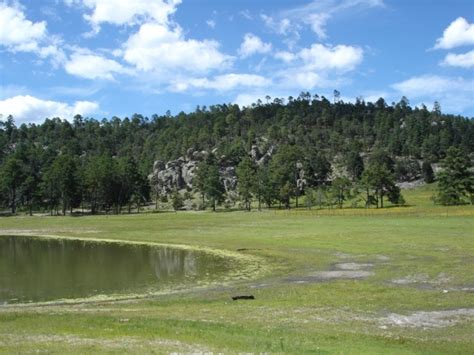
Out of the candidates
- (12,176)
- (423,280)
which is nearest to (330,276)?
(423,280)

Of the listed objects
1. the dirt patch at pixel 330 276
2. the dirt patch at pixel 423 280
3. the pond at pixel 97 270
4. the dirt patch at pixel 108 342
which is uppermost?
the dirt patch at pixel 108 342

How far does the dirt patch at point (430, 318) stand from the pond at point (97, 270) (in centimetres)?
1678


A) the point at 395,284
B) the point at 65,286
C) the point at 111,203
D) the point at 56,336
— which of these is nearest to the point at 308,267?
the point at 395,284

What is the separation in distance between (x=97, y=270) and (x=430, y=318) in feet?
95.6

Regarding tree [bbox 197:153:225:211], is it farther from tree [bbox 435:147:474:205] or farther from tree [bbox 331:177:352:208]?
tree [bbox 435:147:474:205]

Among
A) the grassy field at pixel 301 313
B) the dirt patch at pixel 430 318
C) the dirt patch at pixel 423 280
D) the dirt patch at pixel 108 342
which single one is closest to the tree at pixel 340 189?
the grassy field at pixel 301 313

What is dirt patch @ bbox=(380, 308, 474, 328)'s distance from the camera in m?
22.1

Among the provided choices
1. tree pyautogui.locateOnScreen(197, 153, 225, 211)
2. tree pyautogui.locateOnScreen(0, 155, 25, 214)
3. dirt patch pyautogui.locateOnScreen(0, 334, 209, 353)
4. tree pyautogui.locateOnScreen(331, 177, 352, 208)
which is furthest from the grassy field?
tree pyautogui.locateOnScreen(0, 155, 25, 214)

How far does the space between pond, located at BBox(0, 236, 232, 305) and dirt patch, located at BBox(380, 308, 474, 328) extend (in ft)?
55.1

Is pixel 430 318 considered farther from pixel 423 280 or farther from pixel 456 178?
pixel 456 178

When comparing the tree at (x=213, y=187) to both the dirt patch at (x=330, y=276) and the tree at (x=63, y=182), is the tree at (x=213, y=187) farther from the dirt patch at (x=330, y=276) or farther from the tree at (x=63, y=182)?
the dirt patch at (x=330, y=276)

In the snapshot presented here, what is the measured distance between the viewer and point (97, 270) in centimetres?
4397

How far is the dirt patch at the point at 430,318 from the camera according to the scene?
72.5ft

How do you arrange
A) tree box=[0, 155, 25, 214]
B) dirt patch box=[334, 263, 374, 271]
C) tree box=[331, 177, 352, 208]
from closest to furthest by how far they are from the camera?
dirt patch box=[334, 263, 374, 271]
tree box=[331, 177, 352, 208]
tree box=[0, 155, 25, 214]
